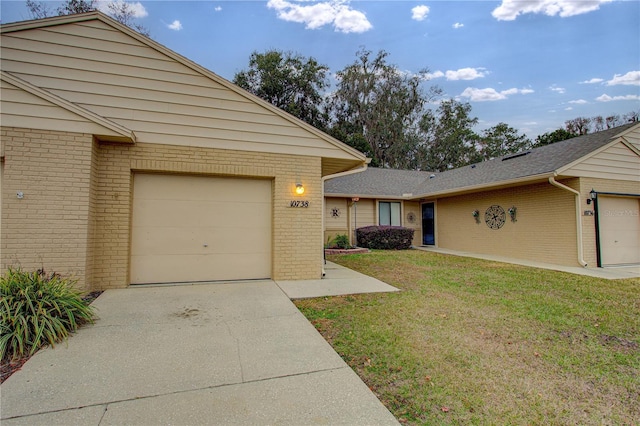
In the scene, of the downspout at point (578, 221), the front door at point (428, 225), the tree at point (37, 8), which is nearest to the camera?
the downspout at point (578, 221)

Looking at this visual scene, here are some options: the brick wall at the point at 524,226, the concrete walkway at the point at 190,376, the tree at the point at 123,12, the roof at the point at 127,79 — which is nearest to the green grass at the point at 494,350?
the concrete walkway at the point at 190,376

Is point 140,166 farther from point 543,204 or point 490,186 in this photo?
point 543,204

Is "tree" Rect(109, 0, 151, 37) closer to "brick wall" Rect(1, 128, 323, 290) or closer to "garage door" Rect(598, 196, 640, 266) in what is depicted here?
"brick wall" Rect(1, 128, 323, 290)

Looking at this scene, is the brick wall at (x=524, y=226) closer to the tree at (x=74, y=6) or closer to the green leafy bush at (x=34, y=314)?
the green leafy bush at (x=34, y=314)

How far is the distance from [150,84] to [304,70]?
22961mm

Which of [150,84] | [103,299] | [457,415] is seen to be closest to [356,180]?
[150,84]

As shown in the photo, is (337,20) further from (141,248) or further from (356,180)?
(141,248)

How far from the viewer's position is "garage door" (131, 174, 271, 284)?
5.55 meters

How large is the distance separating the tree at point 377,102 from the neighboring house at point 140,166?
2321 cm

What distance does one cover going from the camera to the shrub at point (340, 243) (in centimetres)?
1231

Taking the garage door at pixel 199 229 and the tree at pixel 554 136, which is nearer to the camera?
the garage door at pixel 199 229

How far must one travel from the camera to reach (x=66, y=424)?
1.87 m

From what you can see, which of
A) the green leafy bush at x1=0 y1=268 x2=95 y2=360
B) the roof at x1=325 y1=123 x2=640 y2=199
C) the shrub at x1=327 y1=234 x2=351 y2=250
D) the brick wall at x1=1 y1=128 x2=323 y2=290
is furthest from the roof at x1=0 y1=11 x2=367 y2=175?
the roof at x1=325 y1=123 x2=640 y2=199

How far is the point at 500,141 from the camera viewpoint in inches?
1230
